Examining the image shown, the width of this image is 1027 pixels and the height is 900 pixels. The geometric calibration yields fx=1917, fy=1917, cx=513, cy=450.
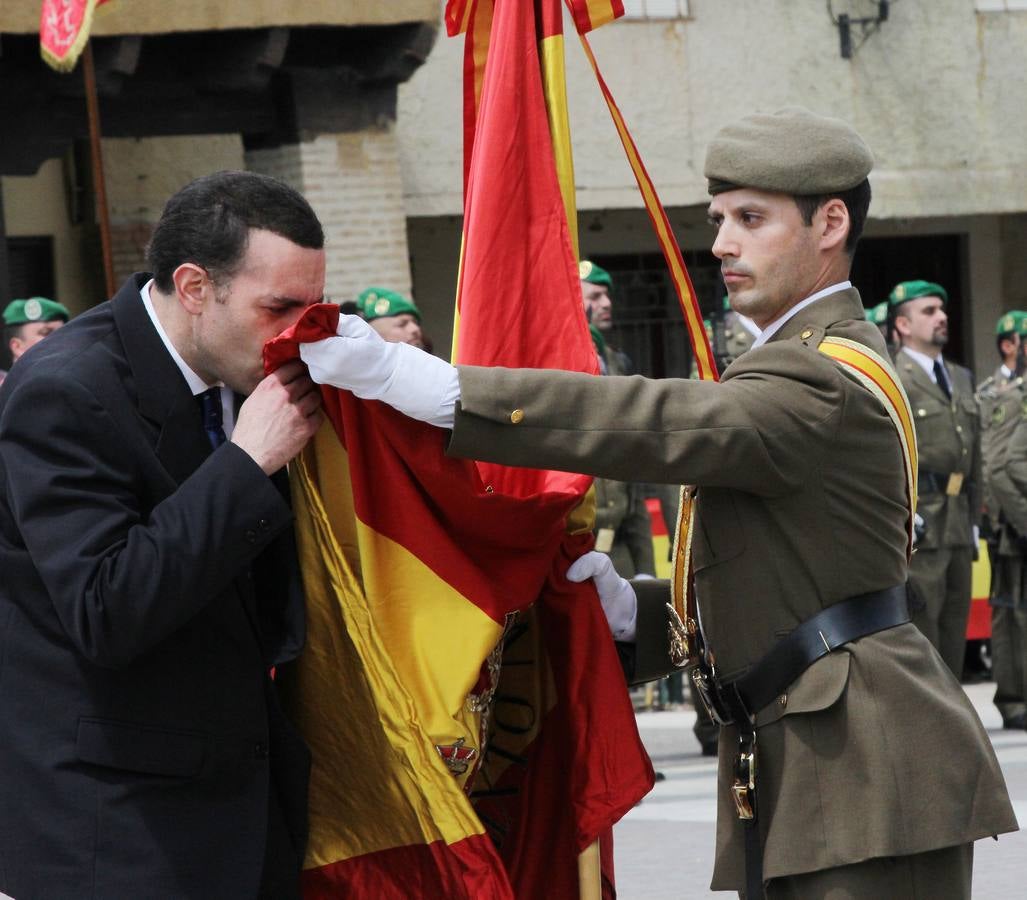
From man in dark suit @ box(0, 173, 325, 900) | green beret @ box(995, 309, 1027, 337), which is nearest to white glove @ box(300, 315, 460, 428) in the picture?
man in dark suit @ box(0, 173, 325, 900)

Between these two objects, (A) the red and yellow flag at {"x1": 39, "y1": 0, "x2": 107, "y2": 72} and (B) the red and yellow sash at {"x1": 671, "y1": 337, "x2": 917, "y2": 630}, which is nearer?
(B) the red and yellow sash at {"x1": 671, "y1": 337, "x2": 917, "y2": 630}

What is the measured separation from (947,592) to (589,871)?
6869 millimetres

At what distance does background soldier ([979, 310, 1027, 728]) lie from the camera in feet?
33.9

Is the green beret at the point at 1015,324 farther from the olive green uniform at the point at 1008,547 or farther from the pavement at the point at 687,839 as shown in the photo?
the pavement at the point at 687,839

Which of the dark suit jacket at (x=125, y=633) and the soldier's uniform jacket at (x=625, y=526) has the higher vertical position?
the dark suit jacket at (x=125, y=633)

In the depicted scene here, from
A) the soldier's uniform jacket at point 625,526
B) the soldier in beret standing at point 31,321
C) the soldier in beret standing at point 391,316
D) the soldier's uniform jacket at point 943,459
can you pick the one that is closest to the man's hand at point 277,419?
the soldier's uniform jacket at point 625,526

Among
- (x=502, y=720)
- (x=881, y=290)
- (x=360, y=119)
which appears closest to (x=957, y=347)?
(x=881, y=290)

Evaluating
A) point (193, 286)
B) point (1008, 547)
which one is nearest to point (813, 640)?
point (193, 286)

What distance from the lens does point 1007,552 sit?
10680 mm

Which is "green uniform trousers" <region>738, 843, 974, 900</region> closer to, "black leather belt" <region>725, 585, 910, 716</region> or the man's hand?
"black leather belt" <region>725, 585, 910, 716</region>

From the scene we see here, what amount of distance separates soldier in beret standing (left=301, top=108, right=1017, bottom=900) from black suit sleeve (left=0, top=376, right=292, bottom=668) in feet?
0.94

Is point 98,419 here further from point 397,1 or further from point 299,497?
point 397,1

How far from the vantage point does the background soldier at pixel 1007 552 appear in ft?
33.9

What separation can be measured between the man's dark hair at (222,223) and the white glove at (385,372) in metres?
0.22
